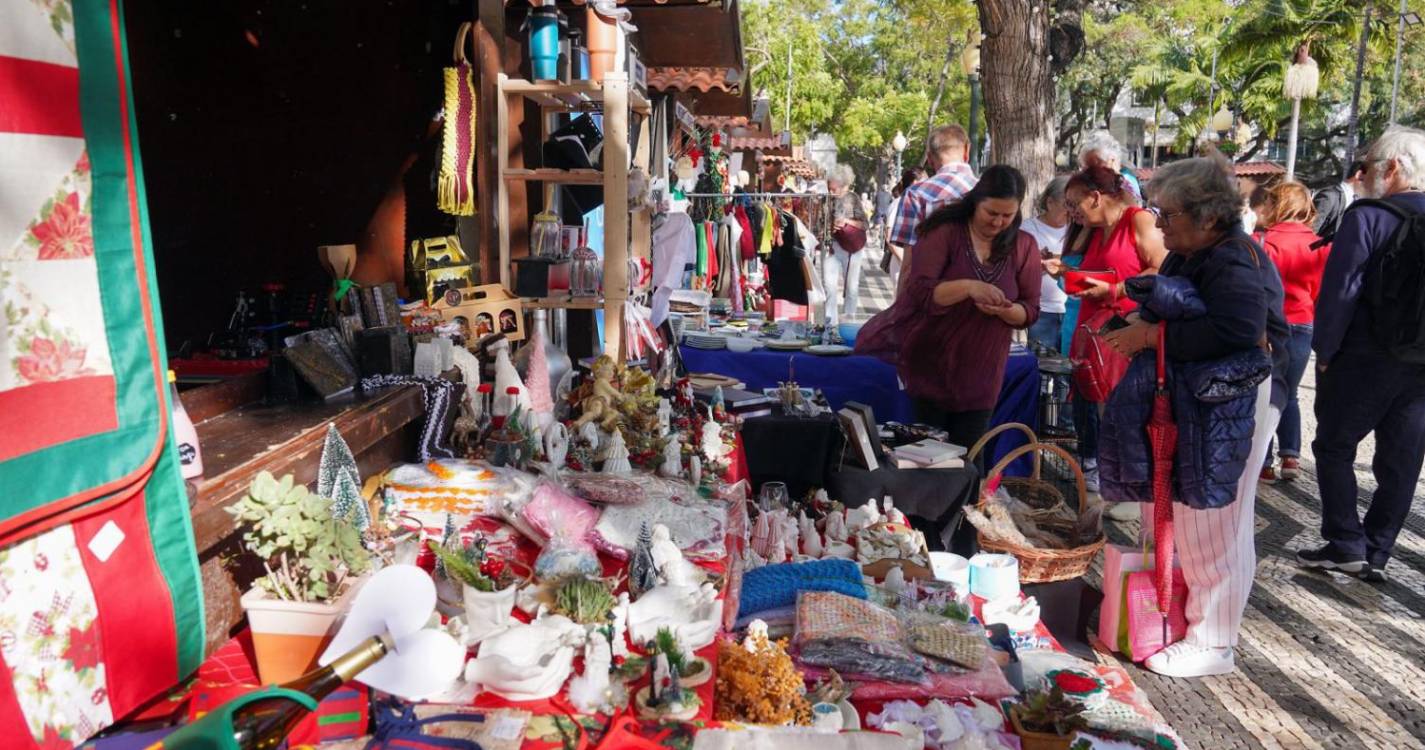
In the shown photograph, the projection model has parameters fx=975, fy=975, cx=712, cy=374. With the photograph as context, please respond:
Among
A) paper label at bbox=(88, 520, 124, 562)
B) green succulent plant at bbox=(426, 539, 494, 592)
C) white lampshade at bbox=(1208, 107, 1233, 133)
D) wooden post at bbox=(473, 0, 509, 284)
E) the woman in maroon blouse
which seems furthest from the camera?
white lampshade at bbox=(1208, 107, 1233, 133)

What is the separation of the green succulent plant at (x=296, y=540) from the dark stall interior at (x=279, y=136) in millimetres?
2123

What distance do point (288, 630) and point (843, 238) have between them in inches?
344

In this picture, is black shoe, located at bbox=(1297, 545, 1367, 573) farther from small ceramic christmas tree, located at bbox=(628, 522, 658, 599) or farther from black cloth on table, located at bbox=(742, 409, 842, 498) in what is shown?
small ceramic christmas tree, located at bbox=(628, 522, 658, 599)

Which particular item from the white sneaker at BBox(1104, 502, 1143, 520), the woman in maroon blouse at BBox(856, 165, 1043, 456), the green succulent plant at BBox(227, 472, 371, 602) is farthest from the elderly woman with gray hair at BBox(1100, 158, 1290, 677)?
the green succulent plant at BBox(227, 472, 371, 602)

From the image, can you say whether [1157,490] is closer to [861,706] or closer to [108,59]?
[861,706]

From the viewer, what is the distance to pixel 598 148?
5.02m

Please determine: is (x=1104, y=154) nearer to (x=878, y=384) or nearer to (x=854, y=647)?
(x=878, y=384)

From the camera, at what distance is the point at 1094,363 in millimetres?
5328

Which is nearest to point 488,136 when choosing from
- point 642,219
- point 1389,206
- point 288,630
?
point 642,219

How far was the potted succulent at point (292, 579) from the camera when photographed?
5.52 feet

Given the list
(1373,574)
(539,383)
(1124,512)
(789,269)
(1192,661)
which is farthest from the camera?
(789,269)

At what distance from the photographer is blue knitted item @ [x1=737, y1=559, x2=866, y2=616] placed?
2504mm

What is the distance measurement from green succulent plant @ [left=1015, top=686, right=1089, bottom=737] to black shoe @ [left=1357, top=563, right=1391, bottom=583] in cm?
313

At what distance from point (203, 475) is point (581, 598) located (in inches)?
29.6
